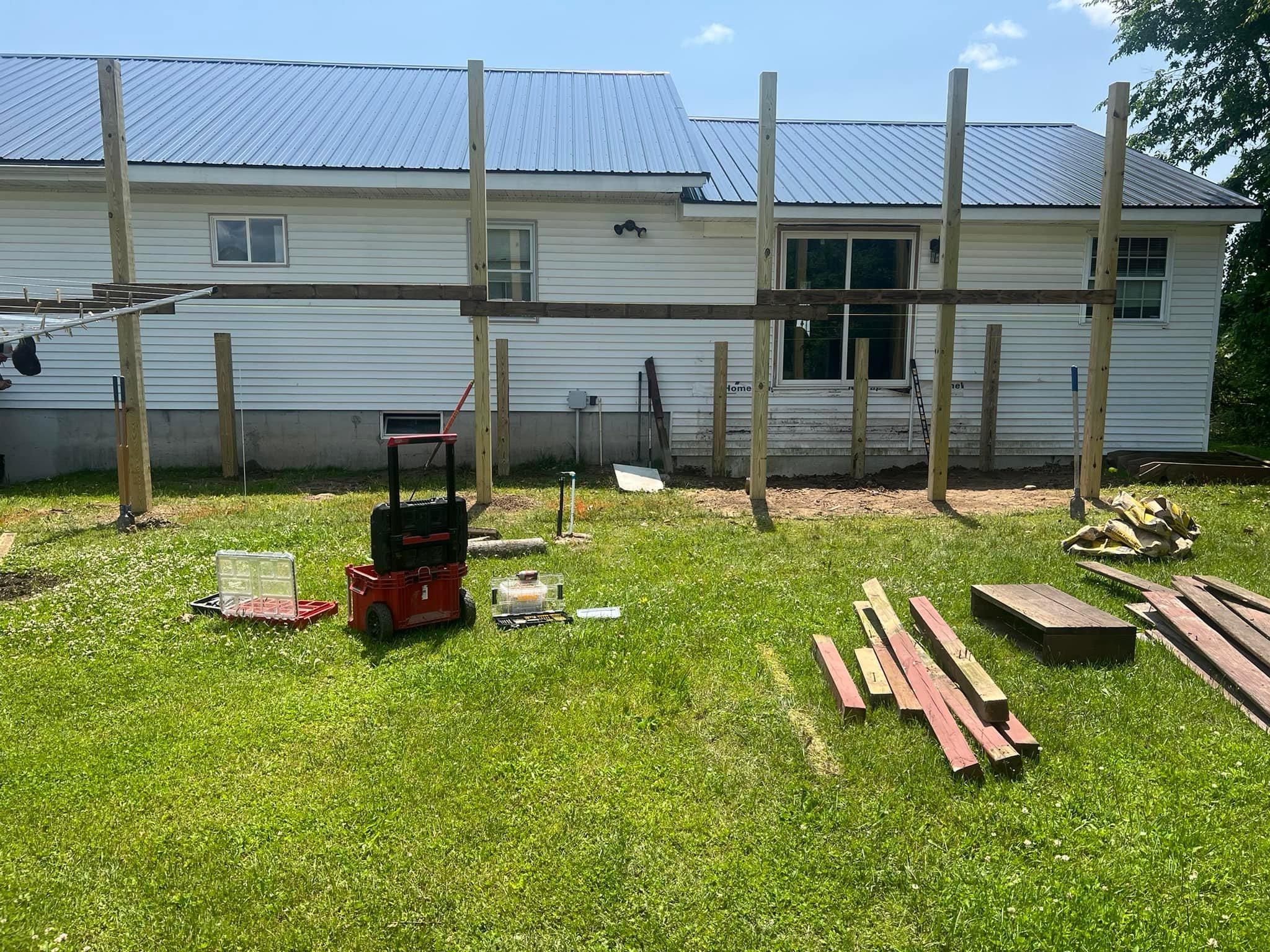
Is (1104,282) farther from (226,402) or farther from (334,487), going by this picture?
(226,402)

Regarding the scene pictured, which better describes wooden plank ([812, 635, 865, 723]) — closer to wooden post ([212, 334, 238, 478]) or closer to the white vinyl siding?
the white vinyl siding

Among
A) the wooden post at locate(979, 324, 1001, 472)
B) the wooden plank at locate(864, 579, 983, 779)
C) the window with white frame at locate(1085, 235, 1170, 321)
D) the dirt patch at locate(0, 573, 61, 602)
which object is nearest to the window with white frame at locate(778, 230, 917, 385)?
the wooden post at locate(979, 324, 1001, 472)

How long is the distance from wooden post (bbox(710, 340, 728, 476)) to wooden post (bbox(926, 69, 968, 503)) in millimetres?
3209

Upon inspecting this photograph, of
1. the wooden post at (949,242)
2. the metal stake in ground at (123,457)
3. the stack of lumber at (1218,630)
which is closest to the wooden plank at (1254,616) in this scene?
the stack of lumber at (1218,630)

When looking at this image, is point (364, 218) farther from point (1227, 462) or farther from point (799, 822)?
point (1227, 462)

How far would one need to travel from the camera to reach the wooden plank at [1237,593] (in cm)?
568

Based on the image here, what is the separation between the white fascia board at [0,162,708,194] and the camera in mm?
11359

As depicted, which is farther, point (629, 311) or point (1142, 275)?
point (1142, 275)

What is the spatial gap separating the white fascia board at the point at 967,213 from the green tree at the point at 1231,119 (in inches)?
254

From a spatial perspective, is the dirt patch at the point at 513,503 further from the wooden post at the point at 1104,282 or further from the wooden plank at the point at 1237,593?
the wooden plank at the point at 1237,593

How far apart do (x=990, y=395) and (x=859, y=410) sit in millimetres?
2144

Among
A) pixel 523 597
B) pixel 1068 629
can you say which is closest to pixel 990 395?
pixel 1068 629

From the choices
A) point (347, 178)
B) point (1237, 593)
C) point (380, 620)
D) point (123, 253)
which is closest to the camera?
point (380, 620)

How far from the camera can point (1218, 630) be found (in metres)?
5.41
